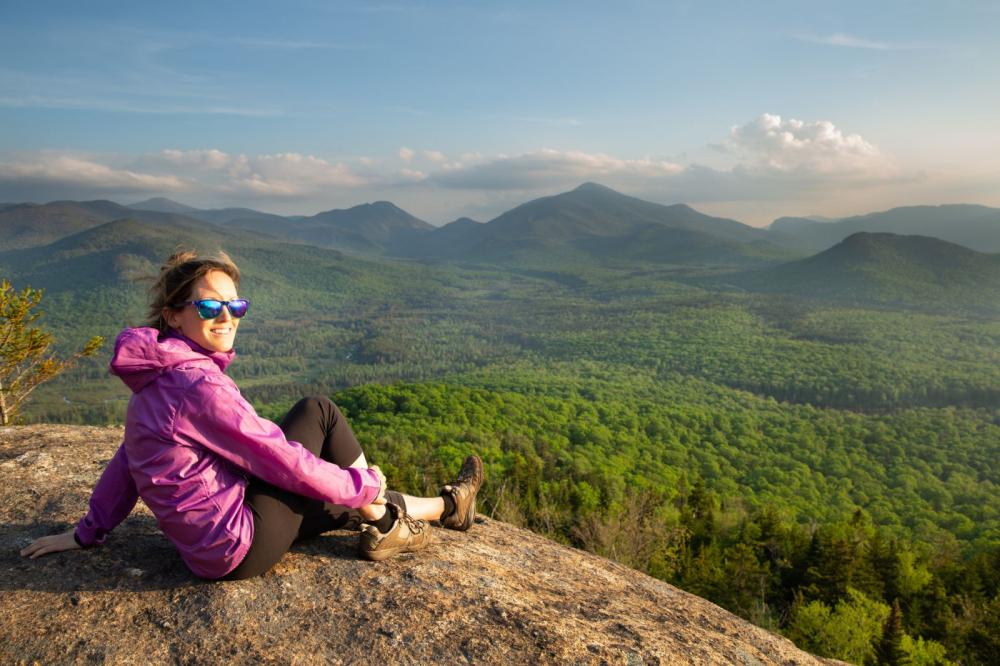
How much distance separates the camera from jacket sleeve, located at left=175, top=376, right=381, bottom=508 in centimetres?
346

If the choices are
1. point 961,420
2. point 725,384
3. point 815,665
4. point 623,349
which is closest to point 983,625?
point 815,665

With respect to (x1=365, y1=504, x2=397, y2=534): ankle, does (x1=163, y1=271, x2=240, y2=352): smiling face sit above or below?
above

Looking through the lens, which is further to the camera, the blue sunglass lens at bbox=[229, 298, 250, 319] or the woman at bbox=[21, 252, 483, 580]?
A: the blue sunglass lens at bbox=[229, 298, 250, 319]

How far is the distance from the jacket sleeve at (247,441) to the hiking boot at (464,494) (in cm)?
199

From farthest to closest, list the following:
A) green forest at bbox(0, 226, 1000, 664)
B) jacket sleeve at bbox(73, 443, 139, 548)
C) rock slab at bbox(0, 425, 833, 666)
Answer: green forest at bbox(0, 226, 1000, 664)
jacket sleeve at bbox(73, 443, 139, 548)
rock slab at bbox(0, 425, 833, 666)

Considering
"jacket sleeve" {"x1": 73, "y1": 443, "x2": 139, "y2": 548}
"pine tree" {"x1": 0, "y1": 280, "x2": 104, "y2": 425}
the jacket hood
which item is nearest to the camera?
the jacket hood

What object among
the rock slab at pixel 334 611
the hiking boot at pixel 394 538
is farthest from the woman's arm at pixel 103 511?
the hiking boot at pixel 394 538

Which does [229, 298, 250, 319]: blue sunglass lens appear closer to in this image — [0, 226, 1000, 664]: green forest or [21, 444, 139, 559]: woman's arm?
[0, 226, 1000, 664]: green forest

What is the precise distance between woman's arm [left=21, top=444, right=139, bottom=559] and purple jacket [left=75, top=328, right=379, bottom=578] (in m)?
0.77

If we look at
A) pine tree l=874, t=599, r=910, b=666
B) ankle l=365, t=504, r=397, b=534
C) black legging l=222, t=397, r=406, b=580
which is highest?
black legging l=222, t=397, r=406, b=580

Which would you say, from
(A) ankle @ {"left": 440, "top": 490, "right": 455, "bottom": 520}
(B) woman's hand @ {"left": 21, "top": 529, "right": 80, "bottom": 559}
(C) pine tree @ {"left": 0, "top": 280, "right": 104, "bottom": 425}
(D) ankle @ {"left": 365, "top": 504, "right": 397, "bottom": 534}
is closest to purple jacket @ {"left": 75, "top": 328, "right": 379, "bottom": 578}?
(D) ankle @ {"left": 365, "top": 504, "right": 397, "bottom": 534}

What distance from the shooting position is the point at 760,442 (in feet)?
282

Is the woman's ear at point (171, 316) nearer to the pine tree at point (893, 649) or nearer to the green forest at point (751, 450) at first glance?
the green forest at point (751, 450)

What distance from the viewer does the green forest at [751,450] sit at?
2836cm
